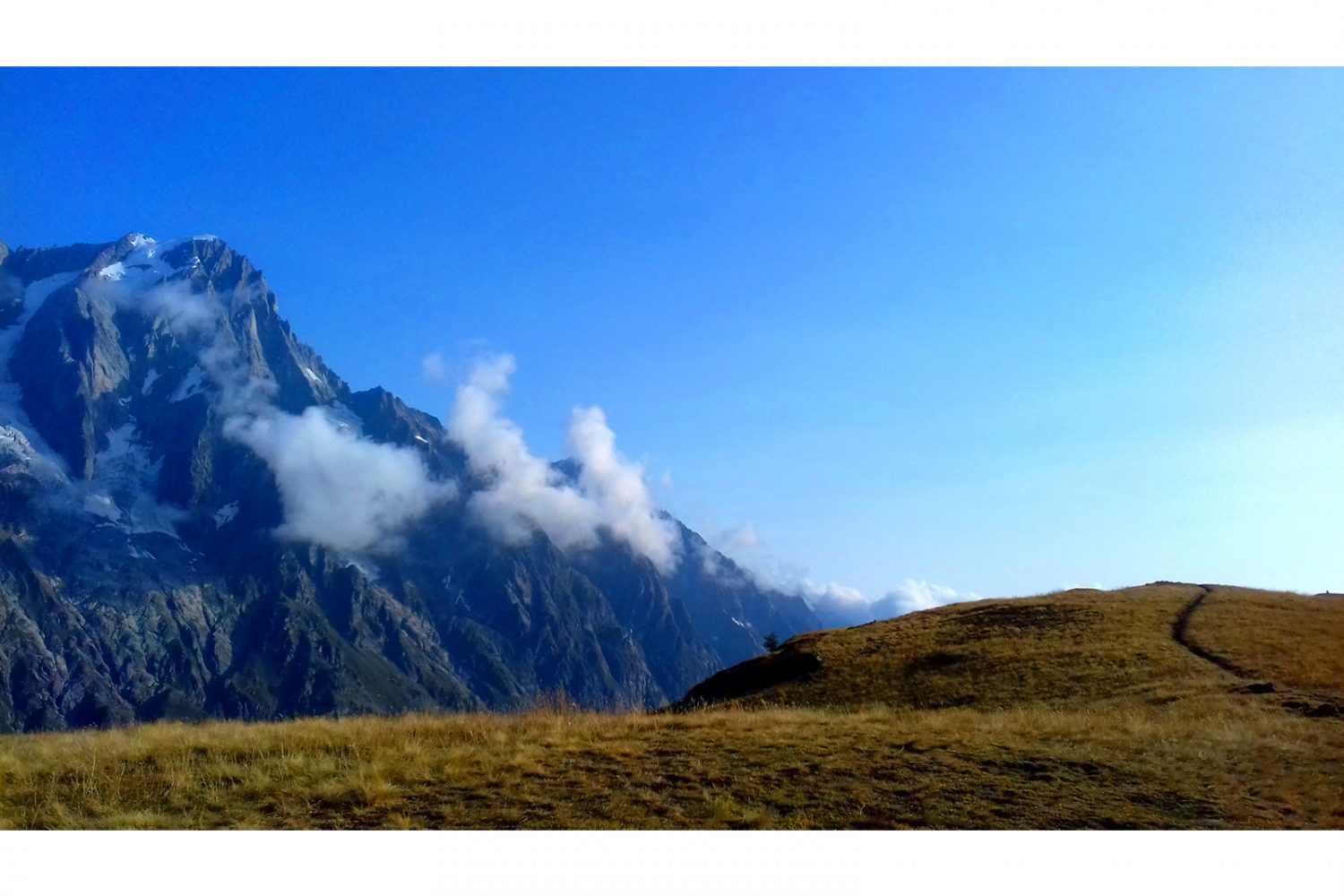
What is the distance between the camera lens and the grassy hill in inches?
503

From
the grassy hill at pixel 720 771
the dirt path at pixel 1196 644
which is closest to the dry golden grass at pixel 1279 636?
the dirt path at pixel 1196 644

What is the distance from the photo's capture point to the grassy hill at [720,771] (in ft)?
41.9

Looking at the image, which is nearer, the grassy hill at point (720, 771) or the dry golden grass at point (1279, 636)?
the grassy hill at point (720, 771)

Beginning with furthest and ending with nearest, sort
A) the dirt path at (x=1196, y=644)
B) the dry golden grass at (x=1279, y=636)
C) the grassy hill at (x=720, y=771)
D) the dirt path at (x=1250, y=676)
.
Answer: the dirt path at (x=1196, y=644) → the dry golden grass at (x=1279, y=636) → the dirt path at (x=1250, y=676) → the grassy hill at (x=720, y=771)

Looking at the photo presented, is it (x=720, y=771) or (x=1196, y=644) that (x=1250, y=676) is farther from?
(x=720, y=771)

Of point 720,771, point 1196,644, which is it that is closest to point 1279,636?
point 1196,644

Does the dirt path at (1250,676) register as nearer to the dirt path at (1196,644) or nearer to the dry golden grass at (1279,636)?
the dirt path at (1196,644)

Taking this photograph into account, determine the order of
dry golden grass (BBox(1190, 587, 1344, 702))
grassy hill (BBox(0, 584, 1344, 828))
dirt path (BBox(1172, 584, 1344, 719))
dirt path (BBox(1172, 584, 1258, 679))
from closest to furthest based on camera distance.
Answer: grassy hill (BBox(0, 584, 1344, 828))
dirt path (BBox(1172, 584, 1344, 719))
dry golden grass (BBox(1190, 587, 1344, 702))
dirt path (BBox(1172, 584, 1258, 679))

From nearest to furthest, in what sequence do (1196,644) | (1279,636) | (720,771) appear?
(720,771), (1196,644), (1279,636)

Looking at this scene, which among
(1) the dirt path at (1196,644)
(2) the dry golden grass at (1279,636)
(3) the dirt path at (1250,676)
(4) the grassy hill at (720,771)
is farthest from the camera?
(1) the dirt path at (1196,644)

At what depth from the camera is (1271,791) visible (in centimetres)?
1423

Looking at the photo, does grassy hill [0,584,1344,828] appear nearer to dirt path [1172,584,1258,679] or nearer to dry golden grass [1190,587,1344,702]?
dry golden grass [1190,587,1344,702]

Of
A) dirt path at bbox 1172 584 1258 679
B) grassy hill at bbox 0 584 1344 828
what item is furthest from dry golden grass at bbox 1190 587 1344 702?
grassy hill at bbox 0 584 1344 828

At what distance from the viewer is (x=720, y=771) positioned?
15.2m
